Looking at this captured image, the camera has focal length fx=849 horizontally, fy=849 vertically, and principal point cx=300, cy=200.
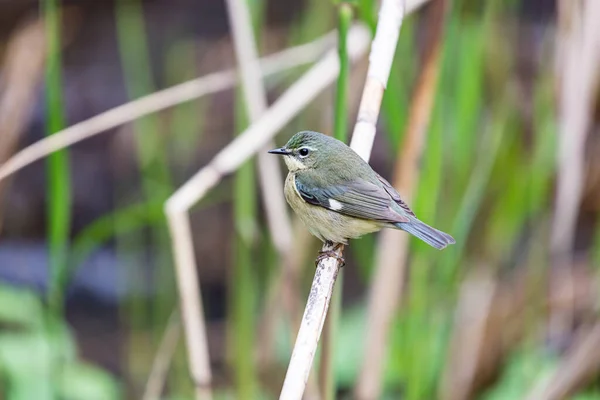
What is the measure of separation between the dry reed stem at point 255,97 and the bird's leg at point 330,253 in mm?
364

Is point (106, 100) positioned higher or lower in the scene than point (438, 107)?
higher

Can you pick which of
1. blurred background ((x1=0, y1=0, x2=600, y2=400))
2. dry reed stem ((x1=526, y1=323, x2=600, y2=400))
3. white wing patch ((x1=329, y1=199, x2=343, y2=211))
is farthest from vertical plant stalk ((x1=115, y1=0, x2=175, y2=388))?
dry reed stem ((x1=526, y1=323, x2=600, y2=400))

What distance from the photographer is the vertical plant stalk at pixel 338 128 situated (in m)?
2.15

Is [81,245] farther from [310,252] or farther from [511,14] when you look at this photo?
[511,14]

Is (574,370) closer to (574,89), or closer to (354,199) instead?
(574,89)

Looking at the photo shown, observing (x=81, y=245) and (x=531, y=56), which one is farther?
(x=531, y=56)

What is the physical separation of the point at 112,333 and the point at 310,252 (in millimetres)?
2601

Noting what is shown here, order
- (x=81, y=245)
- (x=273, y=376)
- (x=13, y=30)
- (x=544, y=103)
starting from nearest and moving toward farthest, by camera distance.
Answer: (x=81, y=245) → (x=544, y=103) → (x=273, y=376) → (x=13, y=30)

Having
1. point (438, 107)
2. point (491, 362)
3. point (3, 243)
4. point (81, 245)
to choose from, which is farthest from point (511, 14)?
point (3, 243)

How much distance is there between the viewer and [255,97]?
2982 millimetres

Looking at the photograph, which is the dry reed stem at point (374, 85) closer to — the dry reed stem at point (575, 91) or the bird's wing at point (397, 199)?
the bird's wing at point (397, 199)

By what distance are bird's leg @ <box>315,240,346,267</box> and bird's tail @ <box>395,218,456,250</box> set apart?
0.69 ft

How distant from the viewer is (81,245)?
269 cm

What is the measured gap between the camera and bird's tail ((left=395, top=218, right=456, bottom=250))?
240cm
